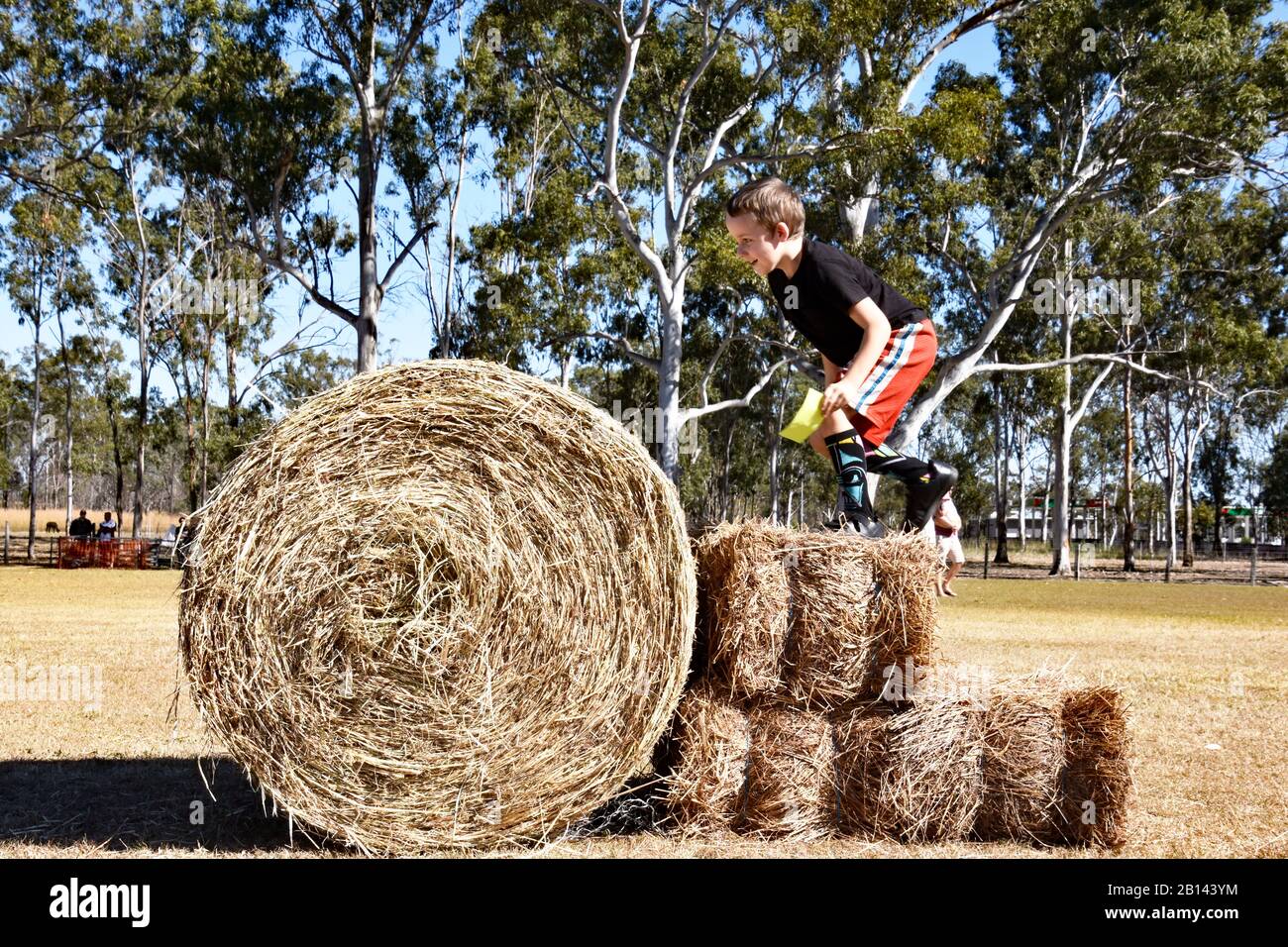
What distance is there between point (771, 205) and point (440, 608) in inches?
94.0

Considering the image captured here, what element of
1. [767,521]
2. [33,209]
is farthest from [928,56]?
[33,209]

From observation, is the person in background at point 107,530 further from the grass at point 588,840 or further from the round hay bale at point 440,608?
the round hay bale at point 440,608

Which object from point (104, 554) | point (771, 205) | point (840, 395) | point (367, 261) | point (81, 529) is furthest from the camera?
point (81, 529)

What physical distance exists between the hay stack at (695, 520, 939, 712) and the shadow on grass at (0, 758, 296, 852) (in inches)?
80.4

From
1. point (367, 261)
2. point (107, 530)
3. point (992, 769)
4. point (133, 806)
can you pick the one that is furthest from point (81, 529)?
point (992, 769)

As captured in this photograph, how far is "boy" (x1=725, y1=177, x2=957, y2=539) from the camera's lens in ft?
16.3

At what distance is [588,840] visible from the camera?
4.52 m

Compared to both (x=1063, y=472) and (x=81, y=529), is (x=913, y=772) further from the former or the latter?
(x=81, y=529)

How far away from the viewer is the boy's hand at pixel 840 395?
486 cm

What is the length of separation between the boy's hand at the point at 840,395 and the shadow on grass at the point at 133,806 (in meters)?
2.95

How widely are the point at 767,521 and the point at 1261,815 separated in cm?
259

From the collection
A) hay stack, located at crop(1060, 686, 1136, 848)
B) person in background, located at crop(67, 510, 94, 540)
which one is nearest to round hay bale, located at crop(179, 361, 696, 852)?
hay stack, located at crop(1060, 686, 1136, 848)

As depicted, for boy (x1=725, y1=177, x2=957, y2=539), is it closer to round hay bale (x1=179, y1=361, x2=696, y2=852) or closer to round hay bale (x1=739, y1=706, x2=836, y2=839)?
round hay bale (x1=739, y1=706, x2=836, y2=839)

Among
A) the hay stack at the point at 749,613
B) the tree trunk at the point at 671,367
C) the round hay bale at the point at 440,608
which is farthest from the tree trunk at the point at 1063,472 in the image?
the round hay bale at the point at 440,608
